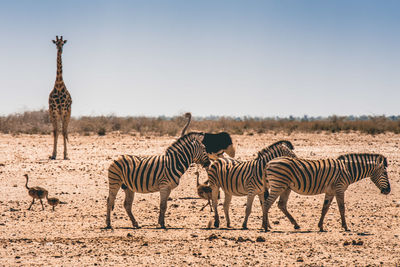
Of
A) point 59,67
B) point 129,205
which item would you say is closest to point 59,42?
point 59,67

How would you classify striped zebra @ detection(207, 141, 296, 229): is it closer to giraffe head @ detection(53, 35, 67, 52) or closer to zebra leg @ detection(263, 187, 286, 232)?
zebra leg @ detection(263, 187, 286, 232)

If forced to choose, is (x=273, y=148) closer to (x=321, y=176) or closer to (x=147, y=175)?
(x=321, y=176)

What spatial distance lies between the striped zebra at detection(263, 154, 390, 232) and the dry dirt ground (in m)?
0.63

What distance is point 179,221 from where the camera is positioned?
12.2m

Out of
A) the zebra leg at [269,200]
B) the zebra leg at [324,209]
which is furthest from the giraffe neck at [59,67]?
the zebra leg at [324,209]

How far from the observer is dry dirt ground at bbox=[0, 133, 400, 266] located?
9008mm

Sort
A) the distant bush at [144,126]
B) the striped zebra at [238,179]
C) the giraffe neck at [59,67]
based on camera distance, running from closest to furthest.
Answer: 1. the striped zebra at [238,179]
2. the giraffe neck at [59,67]
3. the distant bush at [144,126]

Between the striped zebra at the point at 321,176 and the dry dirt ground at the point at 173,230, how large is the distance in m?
0.63

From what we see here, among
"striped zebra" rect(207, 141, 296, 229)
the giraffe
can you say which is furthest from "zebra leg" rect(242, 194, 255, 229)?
the giraffe

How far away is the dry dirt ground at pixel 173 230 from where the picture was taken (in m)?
9.01

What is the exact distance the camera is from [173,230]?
435 inches

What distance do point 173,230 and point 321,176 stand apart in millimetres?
3157

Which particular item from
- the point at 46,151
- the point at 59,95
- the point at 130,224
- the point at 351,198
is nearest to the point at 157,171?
the point at 130,224

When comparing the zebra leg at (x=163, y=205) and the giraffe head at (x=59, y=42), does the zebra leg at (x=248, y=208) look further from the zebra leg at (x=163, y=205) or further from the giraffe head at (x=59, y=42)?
the giraffe head at (x=59, y=42)
